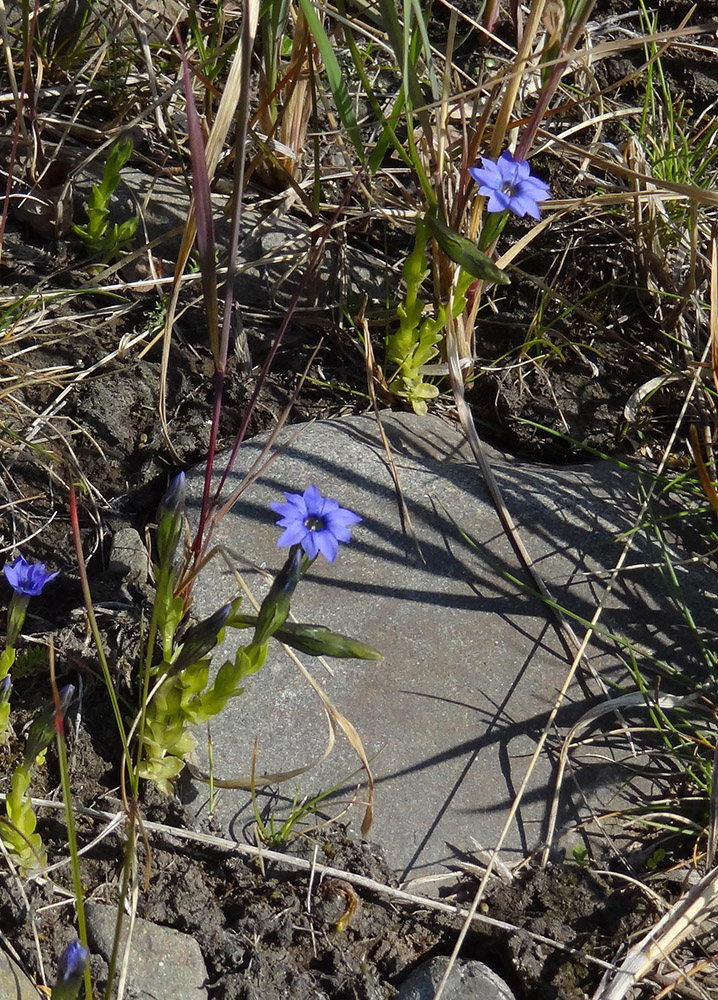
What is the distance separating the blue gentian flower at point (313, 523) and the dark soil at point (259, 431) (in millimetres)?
334

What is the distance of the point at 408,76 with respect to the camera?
5.80 feet

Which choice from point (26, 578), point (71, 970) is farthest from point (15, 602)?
point (71, 970)

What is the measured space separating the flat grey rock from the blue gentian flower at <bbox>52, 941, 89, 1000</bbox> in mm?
510

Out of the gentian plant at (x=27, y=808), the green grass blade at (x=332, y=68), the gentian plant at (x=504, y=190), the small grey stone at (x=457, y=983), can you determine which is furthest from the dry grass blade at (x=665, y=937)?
the green grass blade at (x=332, y=68)

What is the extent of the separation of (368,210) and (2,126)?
1.01 meters

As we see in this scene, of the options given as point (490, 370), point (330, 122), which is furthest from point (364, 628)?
point (330, 122)

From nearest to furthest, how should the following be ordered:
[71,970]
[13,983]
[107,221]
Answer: [71,970] → [13,983] → [107,221]

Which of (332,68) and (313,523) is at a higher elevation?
(332,68)

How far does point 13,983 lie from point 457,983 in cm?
70

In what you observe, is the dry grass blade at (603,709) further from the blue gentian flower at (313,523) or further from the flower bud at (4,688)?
the flower bud at (4,688)

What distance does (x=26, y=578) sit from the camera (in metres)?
1.57

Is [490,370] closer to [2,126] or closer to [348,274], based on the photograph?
[348,274]

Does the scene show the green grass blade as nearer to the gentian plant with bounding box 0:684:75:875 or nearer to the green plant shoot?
the green plant shoot

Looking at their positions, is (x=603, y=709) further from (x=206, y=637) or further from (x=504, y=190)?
(x=504, y=190)
